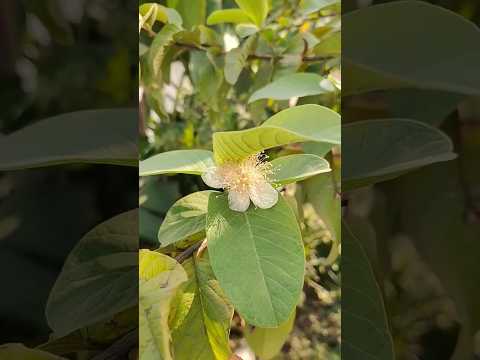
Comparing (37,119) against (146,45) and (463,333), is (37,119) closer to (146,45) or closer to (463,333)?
(146,45)

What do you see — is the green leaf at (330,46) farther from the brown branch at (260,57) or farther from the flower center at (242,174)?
the flower center at (242,174)

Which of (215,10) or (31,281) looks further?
(215,10)

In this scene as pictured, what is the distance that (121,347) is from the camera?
505mm

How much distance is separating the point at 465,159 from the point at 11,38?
37 cm

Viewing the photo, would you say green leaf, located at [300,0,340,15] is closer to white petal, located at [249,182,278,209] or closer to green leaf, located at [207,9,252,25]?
green leaf, located at [207,9,252,25]

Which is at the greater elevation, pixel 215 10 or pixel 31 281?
pixel 215 10

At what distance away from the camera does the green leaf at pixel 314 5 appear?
65 centimetres

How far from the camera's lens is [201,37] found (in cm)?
65

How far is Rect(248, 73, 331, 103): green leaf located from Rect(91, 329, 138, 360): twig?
0.89ft

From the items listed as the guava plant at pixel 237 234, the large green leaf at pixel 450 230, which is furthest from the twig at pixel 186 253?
the large green leaf at pixel 450 230

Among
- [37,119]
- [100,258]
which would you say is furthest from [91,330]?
[37,119]

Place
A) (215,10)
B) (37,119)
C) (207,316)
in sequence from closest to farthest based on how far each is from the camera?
(37,119)
(207,316)
(215,10)

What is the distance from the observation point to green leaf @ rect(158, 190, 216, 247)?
0.59m

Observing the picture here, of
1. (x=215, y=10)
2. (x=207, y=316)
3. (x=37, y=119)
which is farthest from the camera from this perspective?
(x=215, y=10)
